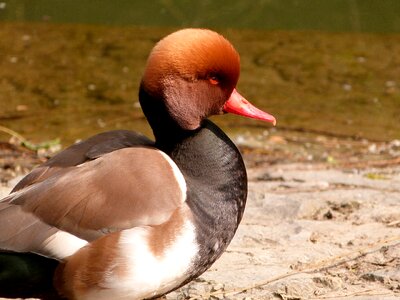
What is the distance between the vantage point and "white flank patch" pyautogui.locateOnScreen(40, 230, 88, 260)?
3254 millimetres

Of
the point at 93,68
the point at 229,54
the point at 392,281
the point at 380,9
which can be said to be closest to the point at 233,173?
the point at 229,54

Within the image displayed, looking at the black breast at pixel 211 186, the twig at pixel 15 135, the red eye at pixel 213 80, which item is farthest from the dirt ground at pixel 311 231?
the red eye at pixel 213 80

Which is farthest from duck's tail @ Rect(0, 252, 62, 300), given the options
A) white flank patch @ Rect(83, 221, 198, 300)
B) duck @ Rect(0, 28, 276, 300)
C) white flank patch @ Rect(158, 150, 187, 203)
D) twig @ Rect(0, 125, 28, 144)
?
twig @ Rect(0, 125, 28, 144)

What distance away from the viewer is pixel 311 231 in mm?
4406

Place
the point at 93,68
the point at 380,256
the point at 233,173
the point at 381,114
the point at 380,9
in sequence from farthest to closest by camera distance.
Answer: the point at 380,9
the point at 93,68
the point at 381,114
the point at 380,256
the point at 233,173

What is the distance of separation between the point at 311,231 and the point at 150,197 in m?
1.32

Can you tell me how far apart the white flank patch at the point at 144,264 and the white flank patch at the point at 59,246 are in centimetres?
16

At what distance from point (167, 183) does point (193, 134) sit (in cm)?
30

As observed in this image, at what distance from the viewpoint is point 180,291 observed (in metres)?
3.80

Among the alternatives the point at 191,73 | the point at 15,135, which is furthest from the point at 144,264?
the point at 15,135

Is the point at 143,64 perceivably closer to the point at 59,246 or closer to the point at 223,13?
the point at 223,13

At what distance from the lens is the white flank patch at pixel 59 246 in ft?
10.7

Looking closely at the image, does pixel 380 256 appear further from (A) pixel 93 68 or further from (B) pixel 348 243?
(A) pixel 93 68

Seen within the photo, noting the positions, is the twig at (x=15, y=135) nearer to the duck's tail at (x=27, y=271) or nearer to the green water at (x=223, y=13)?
the duck's tail at (x=27, y=271)
